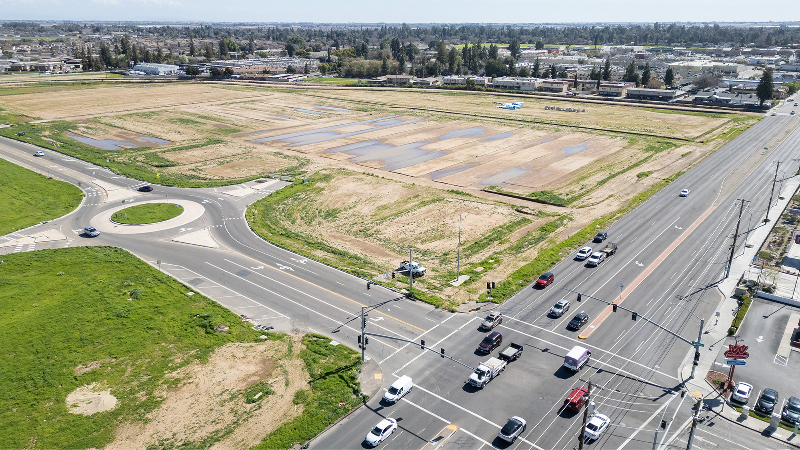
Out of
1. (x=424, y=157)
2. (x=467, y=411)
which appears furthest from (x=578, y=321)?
(x=424, y=157)

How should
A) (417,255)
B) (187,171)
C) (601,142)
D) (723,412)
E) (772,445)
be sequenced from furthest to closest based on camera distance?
(601,142) < (187,171) < (417,255) < (723,412) < (772,445)

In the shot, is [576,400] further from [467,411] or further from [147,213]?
[147,213]

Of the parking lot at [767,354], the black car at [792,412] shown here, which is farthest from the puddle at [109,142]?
the black car at [792,412]

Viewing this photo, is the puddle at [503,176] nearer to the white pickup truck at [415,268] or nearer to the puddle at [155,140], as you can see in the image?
the white pickup truck at [415,268]

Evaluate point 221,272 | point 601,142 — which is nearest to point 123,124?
point 221,272

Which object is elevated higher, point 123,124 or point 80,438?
point 123,124

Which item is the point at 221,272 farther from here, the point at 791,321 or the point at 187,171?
the point at 791,321
